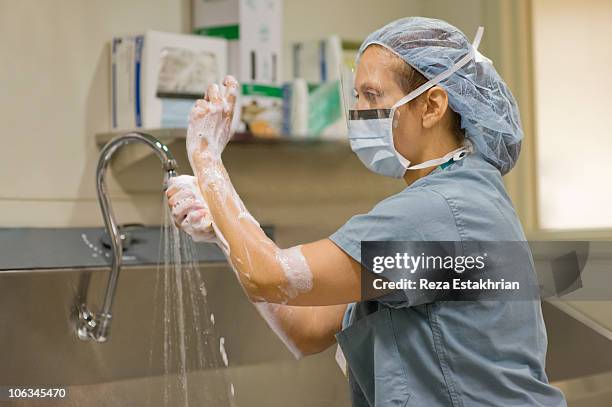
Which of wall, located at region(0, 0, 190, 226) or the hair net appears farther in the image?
wall, located at region(0, 0, 190, 226)

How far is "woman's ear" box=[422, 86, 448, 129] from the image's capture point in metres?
0.96

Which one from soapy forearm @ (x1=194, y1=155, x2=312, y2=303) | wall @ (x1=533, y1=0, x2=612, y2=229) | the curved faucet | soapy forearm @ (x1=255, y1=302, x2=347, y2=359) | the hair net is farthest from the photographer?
wall @ (x1=533, y1=0, x2=612, y2=229)

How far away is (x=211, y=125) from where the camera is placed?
977mm

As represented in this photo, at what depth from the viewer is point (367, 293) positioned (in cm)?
89

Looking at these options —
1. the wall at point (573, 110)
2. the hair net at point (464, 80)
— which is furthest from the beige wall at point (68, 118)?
the hair net at point (464, 80)

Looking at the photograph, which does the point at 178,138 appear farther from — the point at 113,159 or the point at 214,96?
the point at 214,96

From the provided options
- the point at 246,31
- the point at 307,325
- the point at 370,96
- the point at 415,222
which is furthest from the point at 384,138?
the point at 246,31

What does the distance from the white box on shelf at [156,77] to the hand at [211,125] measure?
53cm

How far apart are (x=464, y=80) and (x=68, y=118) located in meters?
0.85

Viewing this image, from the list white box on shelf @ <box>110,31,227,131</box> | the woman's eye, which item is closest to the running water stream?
white box on shelf @ <box>110,31,227,131</box>

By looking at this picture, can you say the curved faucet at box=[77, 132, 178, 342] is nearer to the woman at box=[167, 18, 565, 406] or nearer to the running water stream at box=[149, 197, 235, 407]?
the running water stream at box=[149, 197, 235, 407]

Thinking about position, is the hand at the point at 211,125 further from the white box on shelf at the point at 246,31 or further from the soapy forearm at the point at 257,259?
the white box on shelf at the point at 246,31

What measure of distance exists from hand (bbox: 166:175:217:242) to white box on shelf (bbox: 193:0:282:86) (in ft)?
2.32

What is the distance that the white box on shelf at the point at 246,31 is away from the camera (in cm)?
163
